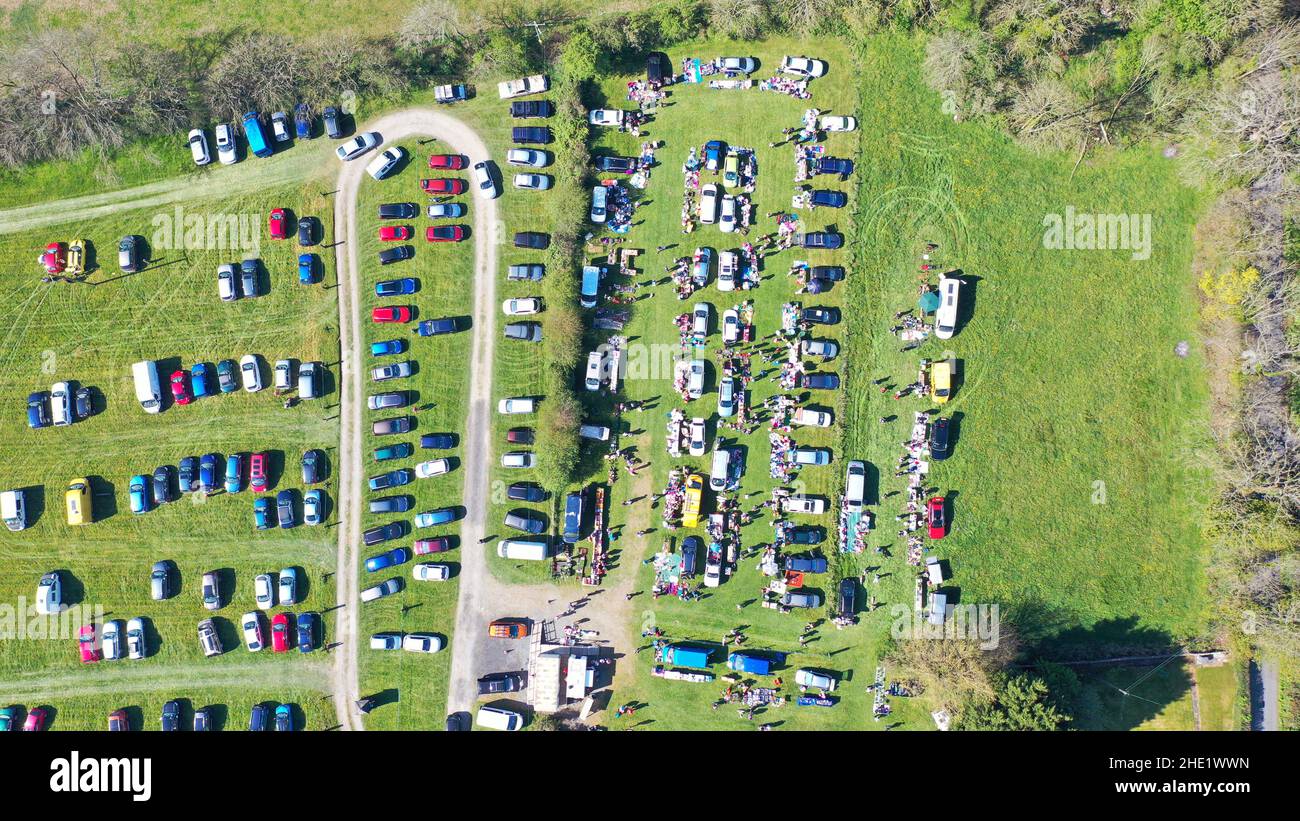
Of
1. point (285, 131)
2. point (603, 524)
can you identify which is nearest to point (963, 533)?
point (603, 524)

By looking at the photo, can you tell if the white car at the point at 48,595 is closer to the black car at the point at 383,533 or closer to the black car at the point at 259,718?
the black car at the point at 259,718

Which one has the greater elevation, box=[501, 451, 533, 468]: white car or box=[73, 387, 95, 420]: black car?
box=[73, 387, 95, 420]: black car

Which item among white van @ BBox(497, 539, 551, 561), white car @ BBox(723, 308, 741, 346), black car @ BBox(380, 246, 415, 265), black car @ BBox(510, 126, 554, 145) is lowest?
white van @ BBox(497, 539, 551, 561)

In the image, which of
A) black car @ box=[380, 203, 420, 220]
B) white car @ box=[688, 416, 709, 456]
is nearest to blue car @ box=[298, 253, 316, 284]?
black car @ box=[380, 203, 420, 220]

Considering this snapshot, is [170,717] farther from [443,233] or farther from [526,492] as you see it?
[443,233]

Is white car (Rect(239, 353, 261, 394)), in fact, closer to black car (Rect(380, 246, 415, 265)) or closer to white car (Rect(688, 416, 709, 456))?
black car (Rect(380, 246, 415, 265))
